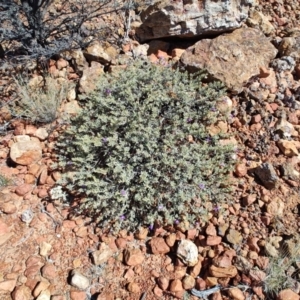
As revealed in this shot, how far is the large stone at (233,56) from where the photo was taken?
2.93 m

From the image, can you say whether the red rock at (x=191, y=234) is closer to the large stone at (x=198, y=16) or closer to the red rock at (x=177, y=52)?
the red rock at (x=177, y=52)

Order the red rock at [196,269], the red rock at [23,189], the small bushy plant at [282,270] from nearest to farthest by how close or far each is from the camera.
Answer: the small bushy plant at [282,270] → the red rock at [196,269] → the red rock at [23,189]

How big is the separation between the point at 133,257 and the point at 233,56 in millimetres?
1838

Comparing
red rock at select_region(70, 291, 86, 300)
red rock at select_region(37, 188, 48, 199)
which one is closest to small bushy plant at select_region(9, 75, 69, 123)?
red rock at select_region(37, 188, 48, 199)

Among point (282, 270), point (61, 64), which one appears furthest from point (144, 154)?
point (61, 64)

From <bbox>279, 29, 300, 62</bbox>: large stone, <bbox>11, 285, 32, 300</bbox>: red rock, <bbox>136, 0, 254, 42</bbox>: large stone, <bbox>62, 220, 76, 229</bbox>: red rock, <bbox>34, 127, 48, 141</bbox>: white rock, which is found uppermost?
<bbox>136, 0, 254, 42</bbox>: large stone

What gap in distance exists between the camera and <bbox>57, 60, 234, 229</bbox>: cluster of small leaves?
8.18 ft

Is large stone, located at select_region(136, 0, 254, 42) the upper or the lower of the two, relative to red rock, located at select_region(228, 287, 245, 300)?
upper

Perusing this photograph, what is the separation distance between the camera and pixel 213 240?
2.40m

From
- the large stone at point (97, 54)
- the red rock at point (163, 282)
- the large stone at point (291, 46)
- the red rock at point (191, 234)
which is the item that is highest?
the large stone at point (291, 46)

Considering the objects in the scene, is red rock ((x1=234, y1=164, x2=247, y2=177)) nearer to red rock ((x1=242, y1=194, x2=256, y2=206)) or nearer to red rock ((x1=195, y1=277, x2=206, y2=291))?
red rock ((x1=242, y1=194, x2=256, y2=206))

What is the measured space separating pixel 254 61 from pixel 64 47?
67.2 inches

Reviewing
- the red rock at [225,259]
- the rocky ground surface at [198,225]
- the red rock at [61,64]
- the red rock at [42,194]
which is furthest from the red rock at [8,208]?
the red rock at [225,259]

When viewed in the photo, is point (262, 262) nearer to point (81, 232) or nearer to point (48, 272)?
point (81, 232)
